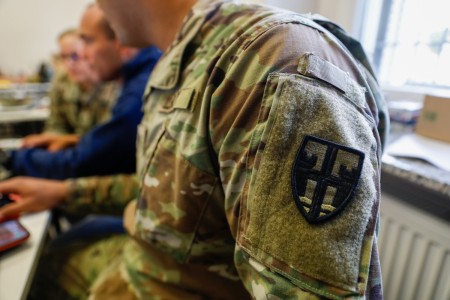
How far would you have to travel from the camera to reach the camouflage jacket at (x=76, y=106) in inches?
49.4

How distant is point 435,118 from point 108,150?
1012 millimetres

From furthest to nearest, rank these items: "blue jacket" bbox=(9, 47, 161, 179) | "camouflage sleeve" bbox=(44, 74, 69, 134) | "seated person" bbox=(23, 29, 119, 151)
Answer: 1. "camouflage sleeve" bbox=(44, 74, 69, 134)
2. "seated person" bbox=(23, 29, 119, 151)
3. "blue jacket" bbox=(9, 47, 161, 179)

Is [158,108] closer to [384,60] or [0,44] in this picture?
[384,60]

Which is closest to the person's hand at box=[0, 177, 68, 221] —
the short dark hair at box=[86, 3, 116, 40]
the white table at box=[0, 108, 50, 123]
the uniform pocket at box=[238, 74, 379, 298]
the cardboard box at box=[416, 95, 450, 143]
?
the short dark hair at box=[86, 3, 116, 40]

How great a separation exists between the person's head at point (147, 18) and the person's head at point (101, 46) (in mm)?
328

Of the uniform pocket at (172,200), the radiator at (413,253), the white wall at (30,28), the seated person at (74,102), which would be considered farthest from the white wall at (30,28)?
the radiator at (413,253)

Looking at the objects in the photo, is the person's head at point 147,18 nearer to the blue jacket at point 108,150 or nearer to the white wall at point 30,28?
the blue jacket at point 108,150

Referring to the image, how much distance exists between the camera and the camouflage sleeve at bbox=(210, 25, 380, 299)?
0.31 metres

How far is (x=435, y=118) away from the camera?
917 mm

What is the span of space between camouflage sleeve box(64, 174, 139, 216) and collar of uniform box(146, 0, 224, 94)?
1.28 feet

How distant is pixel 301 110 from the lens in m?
0.33

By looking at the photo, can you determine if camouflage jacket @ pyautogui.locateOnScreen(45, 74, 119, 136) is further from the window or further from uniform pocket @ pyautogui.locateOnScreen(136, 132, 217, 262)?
the window

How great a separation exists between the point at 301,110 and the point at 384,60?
3.59 ft

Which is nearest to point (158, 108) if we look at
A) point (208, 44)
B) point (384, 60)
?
point (208, 44)
